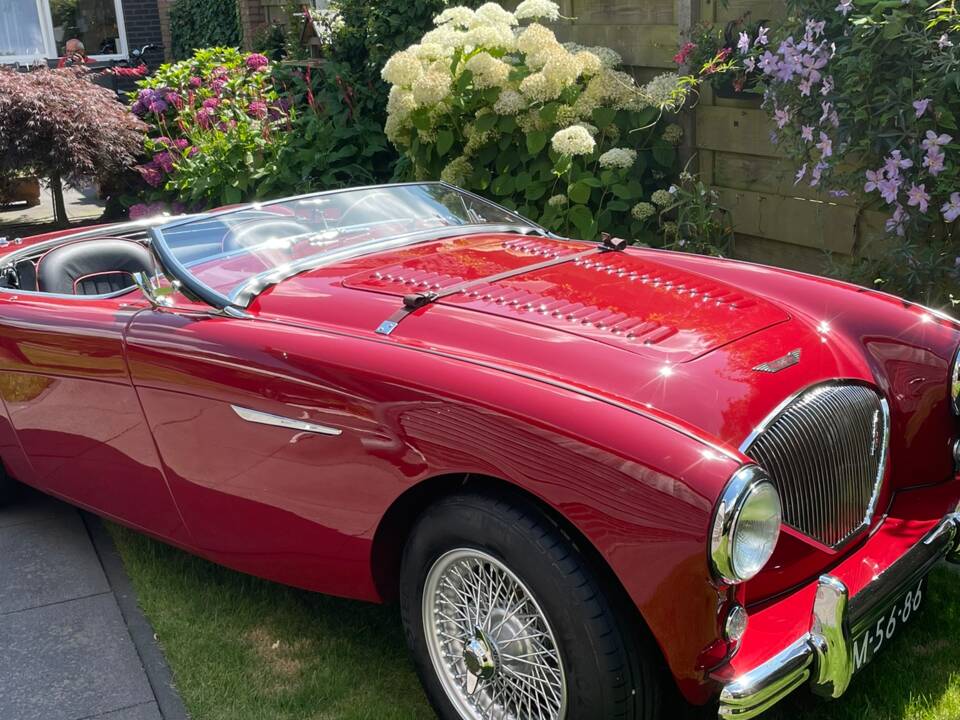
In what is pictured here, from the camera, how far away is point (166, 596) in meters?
3.48

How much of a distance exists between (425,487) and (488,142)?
3837 mm

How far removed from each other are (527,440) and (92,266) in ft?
8.41

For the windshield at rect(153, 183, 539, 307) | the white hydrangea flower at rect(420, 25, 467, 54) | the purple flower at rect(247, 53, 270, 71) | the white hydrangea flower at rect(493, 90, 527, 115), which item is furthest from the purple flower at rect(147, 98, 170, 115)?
the windshield at rect(153, 183, 539, 307)

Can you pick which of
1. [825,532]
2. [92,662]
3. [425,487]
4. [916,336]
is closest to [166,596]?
[92,662]

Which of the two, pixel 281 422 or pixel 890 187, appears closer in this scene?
pixel 281 422

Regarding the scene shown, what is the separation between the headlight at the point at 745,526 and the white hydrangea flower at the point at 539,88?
12.9 feet

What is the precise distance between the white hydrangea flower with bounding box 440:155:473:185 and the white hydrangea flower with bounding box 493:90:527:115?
1.28ft

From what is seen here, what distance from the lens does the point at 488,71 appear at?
5.83 meters

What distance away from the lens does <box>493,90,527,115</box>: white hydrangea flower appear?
18.7 feet

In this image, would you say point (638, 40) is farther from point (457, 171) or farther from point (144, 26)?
point (144, 26)

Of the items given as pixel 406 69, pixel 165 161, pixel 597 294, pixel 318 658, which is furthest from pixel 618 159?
pixel 165 161

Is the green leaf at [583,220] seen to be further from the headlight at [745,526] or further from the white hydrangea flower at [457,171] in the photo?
the headlight at [745,526]

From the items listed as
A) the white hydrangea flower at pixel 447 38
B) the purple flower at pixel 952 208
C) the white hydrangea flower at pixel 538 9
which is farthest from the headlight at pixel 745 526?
the white hydrangea flower at pixel 447 38

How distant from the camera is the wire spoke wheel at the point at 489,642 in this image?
2.34 meters
